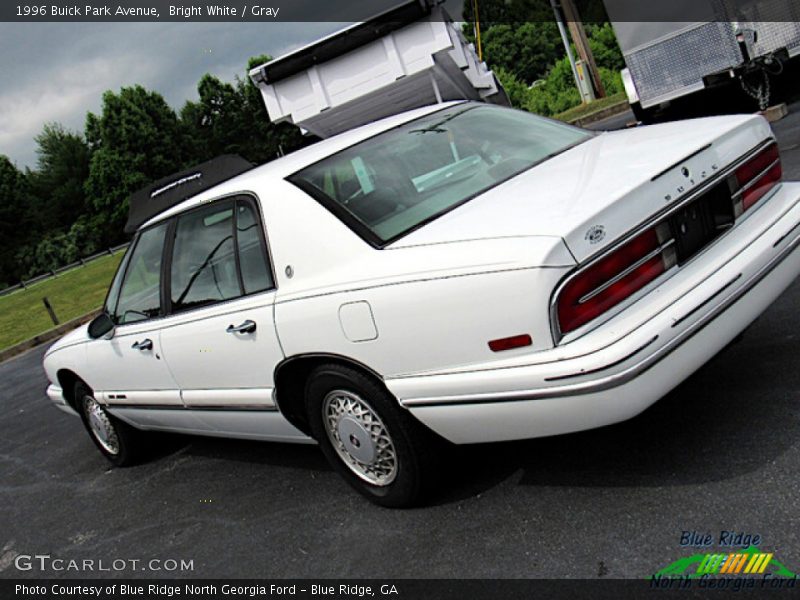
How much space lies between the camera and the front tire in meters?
3.12

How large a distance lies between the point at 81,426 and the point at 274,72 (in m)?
4.23

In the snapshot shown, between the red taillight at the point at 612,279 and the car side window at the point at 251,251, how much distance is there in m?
1.42

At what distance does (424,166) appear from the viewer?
3590mm

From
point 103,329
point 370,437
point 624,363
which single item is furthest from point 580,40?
point 624,363

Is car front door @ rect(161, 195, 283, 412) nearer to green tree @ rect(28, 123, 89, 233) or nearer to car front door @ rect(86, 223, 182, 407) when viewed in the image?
car front door @ rect(86, 223, 182, 407)

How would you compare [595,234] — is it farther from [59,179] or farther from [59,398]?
[59,179]

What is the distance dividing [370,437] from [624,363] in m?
1.18

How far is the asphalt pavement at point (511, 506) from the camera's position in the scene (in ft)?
8.90

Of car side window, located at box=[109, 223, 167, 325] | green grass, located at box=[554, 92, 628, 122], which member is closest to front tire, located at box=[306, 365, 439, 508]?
car side window, located at box=[109, 223, 167, 325]

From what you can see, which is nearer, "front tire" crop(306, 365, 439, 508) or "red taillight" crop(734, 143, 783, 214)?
"front tire" crop(306, 365, 439, 508)
